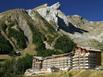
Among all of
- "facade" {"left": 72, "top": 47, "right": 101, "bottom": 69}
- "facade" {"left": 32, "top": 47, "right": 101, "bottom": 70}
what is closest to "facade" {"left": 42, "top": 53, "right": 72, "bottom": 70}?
"facade" {"left": 32, "top": 47, "right": 101, "bottom": 70}

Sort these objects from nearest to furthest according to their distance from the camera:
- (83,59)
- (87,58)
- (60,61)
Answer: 1. (87,58)
2. (83,59)
3. (60,61)

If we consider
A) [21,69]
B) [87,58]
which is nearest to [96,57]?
[87,58]

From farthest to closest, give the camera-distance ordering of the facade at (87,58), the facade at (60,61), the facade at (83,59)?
1. the facade at (60,61)
2. the facade at (83,59)
3. the facade at (87,58)

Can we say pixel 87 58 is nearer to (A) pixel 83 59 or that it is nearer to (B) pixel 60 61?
(A) pixel 83 59

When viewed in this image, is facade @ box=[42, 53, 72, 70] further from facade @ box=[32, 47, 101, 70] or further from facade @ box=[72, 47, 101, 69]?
facade @ box=[72, 47, 101, 69]

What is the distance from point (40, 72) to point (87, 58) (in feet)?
103

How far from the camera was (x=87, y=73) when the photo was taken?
126812 millimetres

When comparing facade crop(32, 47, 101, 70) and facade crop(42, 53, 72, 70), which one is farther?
facade crop(42, 53, 72, 70)

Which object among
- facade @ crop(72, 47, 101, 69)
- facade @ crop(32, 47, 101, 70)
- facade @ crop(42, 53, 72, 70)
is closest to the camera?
facade @ crop(72, 47, 101, 69)

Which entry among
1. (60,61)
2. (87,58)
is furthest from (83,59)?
(60,61)

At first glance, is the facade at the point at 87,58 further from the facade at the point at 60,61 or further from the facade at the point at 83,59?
the facade at the point at 60,61

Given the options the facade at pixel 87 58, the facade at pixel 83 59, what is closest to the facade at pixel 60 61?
the facade at pixel 83 59

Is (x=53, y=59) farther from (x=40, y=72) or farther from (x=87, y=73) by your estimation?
(x=87, y=73)

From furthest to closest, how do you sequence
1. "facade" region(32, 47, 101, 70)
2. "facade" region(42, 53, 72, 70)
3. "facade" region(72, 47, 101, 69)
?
"facade" region(42, 53, 72, 70) < "facade" region(32, 47, 101, 70) < "facade" region(72, 47, 101, 69)
